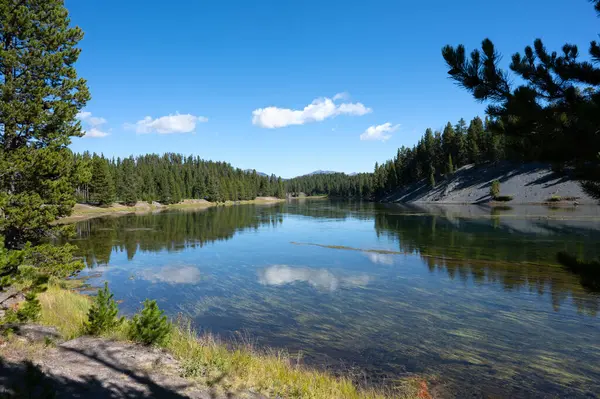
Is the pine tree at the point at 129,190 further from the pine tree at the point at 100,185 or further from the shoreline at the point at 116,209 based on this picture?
the pine tree at the point at 100,185

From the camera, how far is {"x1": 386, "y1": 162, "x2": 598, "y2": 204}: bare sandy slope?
96125 mm

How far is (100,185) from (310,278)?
99048 mm

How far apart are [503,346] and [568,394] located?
123 inches

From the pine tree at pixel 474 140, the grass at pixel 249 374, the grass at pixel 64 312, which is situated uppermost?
the pine tree at pixel 474 140

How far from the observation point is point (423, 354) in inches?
503

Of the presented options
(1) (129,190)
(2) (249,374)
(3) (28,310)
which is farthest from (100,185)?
(2) (249,374)

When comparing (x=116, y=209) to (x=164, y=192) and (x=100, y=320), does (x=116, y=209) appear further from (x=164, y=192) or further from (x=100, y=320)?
(x=100, y=320)

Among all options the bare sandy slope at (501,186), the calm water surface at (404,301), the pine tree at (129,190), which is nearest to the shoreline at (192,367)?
the calm water surface at (404,301)

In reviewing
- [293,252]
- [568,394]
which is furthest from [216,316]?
[293,252]

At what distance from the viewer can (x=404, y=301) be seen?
62.5 feet

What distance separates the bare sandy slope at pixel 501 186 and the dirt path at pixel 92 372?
357 ft

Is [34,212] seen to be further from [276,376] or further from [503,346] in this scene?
[503,346]

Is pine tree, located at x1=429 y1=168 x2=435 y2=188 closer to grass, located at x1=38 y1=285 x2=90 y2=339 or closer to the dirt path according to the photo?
grass, located at x1=38 y1=285 x2=90 y2=339

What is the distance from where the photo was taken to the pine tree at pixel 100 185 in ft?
330
